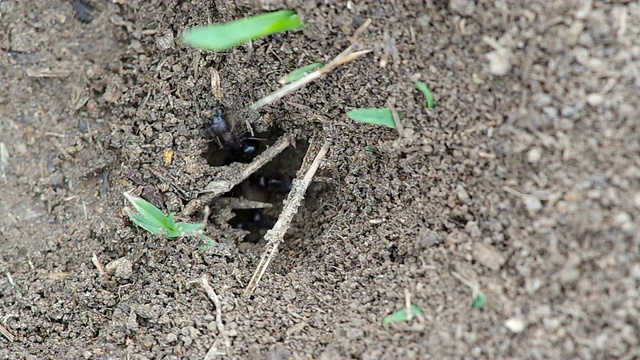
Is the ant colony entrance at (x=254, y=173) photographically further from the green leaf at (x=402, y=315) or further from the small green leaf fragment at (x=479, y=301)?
the small green leaf fragment at (x=479, y=301)

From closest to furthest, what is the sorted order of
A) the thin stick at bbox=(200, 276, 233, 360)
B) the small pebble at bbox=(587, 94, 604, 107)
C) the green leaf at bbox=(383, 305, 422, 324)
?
the small pebble at bbox=(587, 94, 604, 107) → the green leaf at bbox=(383, 305, 422, 324) → the thin stick at bbox=(200, 276, 233, 360)

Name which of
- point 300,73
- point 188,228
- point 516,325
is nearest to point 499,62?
point 300,73

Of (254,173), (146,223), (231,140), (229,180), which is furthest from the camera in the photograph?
(254,173)

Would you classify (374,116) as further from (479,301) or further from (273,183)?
(273,183)

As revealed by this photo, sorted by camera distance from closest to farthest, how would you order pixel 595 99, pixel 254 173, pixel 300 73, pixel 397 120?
pixel 595 99 < pixel 397 120 < pixel 300 73 < pixel 254 173

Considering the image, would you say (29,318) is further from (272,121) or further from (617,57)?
(617,57)

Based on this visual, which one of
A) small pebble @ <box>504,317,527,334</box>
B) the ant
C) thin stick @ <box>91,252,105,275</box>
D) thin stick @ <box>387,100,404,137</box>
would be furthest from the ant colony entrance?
small pebble @ <box>504,317,527,334</box>

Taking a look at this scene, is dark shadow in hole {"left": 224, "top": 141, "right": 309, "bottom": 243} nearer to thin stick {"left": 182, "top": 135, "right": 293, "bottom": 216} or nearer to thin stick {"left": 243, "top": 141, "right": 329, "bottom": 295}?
thin stick {"left": 182, "top": 135, "right": 293, "bottom": 216}
